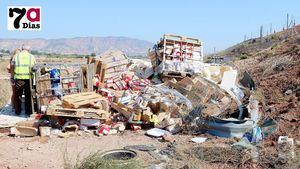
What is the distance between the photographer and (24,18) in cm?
1317

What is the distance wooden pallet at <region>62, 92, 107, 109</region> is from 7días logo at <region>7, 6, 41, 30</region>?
3922mm

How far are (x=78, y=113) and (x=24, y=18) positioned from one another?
211 inches

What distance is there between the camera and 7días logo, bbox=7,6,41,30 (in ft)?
40.5

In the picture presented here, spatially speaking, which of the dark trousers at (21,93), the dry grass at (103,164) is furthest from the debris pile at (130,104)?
the dry grass at (103,164)

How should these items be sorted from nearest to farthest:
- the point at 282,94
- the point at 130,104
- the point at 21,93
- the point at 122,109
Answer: the point at 122,109 < the point at 130,104 < the point at 21,93 < the point at 282,94

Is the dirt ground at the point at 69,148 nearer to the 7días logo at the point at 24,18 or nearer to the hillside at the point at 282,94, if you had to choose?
the hillside at the point at 282,94

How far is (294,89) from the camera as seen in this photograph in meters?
12.0

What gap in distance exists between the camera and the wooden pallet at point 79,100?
9219 mm

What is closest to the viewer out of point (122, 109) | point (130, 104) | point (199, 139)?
point (199, 139)

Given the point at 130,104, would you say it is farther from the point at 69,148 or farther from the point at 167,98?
the point at 69,148

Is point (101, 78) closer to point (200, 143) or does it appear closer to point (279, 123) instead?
point (200, 143)

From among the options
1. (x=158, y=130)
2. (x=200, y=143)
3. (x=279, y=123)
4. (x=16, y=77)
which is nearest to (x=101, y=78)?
(x=16, y=77)

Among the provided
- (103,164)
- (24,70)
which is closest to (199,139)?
(103,164)

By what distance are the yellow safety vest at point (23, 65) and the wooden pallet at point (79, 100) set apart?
120 centimetres
